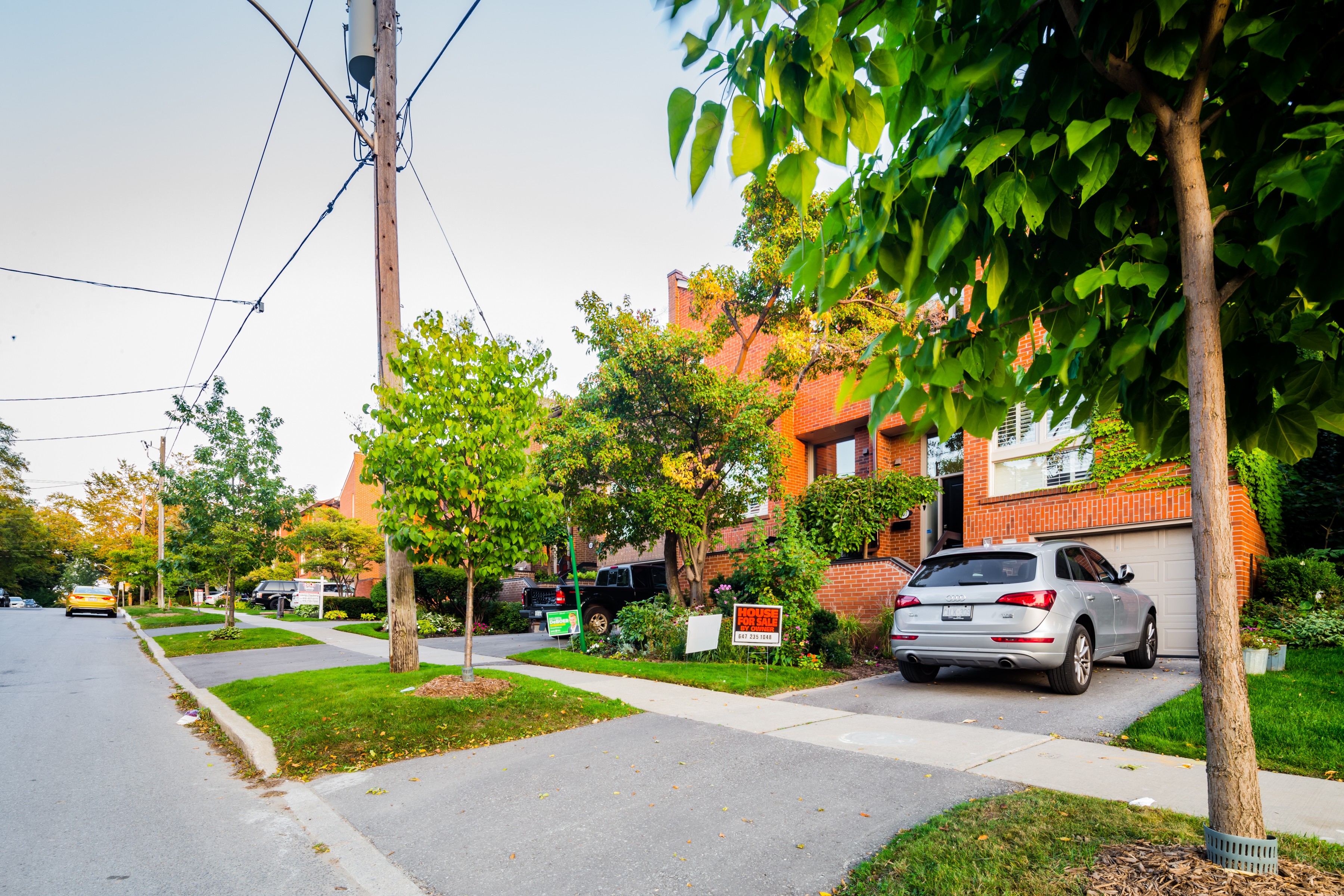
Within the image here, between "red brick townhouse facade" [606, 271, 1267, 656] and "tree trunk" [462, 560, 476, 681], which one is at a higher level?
"red brick townhouse facade" [606, 271, 1267, 656]

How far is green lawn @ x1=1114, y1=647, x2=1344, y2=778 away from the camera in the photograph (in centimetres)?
559

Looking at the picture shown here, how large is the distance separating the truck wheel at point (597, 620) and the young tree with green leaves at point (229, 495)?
27.4 ft

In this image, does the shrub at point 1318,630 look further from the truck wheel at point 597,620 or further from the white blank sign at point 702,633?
the truck wheel at point 597,620

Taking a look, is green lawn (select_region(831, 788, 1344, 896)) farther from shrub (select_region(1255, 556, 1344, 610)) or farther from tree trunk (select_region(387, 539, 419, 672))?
shrub (select_region(1255, 556, 1344, 610))

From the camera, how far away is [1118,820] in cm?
413

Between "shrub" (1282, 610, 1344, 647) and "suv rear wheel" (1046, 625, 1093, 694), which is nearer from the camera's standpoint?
"suv rear wheel" (1046, 625, 1093, 694)

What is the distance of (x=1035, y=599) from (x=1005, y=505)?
247 inches

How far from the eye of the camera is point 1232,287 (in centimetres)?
275

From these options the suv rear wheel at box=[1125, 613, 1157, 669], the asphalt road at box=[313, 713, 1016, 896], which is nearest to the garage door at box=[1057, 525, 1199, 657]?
the suv rear wheel at box=[1125, 613, 1157, 669]

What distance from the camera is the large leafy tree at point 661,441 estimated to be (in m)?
13.9

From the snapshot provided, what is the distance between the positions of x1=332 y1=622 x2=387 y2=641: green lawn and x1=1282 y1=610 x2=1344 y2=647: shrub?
61.1ft

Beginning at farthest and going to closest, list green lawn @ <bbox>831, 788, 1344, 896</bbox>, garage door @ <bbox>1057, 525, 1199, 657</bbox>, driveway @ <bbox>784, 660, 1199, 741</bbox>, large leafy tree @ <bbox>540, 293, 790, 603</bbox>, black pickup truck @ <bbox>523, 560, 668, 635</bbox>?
black pickup truck @ <bbox>523, 560, 668, 635</bbox> → large leafy tree @ <bbox>540, 293, 790, 603</bbox> → garage door @ <bbox>1057, 525, 1199, 657</bbox> → driveway @ <bbox>784, 660, 1199, 741</bbox> → green lawn @ <bbox>831, 788, 1344, 896</bbox>

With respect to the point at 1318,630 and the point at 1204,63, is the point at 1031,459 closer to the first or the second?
the point at 1318,630

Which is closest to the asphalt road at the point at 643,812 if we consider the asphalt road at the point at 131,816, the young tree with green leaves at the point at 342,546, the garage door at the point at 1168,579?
the asphalt road at the point at 131,816
